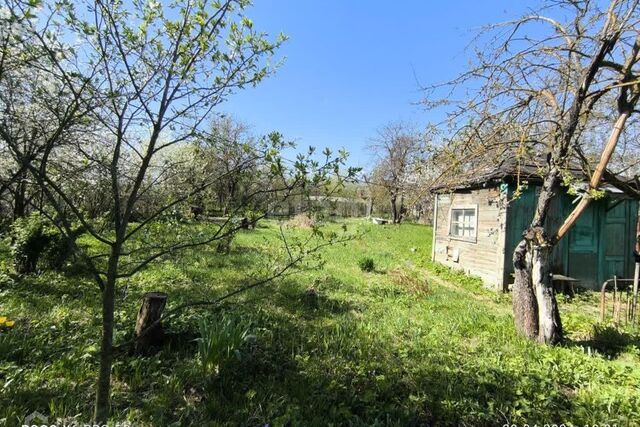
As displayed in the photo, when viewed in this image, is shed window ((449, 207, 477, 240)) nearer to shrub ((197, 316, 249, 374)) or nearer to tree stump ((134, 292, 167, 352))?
shrub ((197, 316, 249, 374))

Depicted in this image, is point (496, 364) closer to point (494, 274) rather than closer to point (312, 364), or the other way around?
point (312, 364)

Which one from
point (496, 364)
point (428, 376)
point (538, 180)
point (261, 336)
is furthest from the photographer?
point (538, 180)

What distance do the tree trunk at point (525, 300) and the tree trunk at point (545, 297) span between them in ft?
0.19

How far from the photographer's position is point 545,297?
4555mm

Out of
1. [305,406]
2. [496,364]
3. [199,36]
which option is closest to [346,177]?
[199,36]

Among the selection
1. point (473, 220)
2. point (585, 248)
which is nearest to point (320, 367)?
point (473, 220)

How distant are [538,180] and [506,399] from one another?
21.1ft

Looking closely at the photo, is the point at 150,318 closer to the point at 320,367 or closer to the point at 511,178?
the point at 320,367

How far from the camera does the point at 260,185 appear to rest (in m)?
2.58

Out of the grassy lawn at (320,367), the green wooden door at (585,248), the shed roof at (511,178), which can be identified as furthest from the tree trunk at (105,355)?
the green wooden door at (585,248)

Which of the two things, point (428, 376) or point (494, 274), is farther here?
point (494, 274)

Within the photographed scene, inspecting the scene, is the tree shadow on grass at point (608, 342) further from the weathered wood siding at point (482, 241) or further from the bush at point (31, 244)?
the bush at point (31, 244)

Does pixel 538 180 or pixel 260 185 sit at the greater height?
pixel 538 180

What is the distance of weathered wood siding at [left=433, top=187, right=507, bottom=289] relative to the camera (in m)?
8.41
